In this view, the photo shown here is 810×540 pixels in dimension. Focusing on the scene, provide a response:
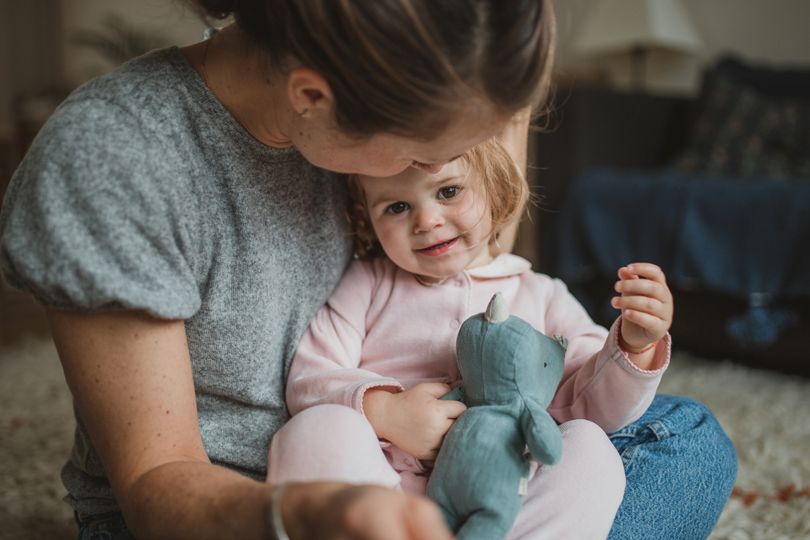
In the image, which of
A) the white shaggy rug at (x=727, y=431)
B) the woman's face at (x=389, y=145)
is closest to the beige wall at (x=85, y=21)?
the white shaggy rug at (x=727, y=431)

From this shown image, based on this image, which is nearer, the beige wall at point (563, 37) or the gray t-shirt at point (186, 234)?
the gray t-shirt at point (186, 234)

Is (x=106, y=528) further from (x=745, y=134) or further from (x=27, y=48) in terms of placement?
(x=27, y=48)

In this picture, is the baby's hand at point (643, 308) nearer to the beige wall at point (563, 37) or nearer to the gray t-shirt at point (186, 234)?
the gray t-shirt at point (186, 234)

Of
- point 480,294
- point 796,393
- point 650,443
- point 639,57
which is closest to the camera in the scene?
point 650,443

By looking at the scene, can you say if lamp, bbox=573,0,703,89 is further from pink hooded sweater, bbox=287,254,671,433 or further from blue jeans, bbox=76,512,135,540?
blue jeans, bbox=76,512,135,540

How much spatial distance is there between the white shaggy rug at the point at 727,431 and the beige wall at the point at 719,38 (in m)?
1.35

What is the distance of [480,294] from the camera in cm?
82

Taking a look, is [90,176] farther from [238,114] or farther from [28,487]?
[28,487]

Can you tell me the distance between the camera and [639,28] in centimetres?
253

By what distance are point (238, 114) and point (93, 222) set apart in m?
0.21

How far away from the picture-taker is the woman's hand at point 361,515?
38cm

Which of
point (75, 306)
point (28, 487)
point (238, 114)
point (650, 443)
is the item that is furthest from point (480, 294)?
point (28, 487)

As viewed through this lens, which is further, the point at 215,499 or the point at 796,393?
the point at 796,393

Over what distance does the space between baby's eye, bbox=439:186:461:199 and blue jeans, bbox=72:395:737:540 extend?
36 cm
